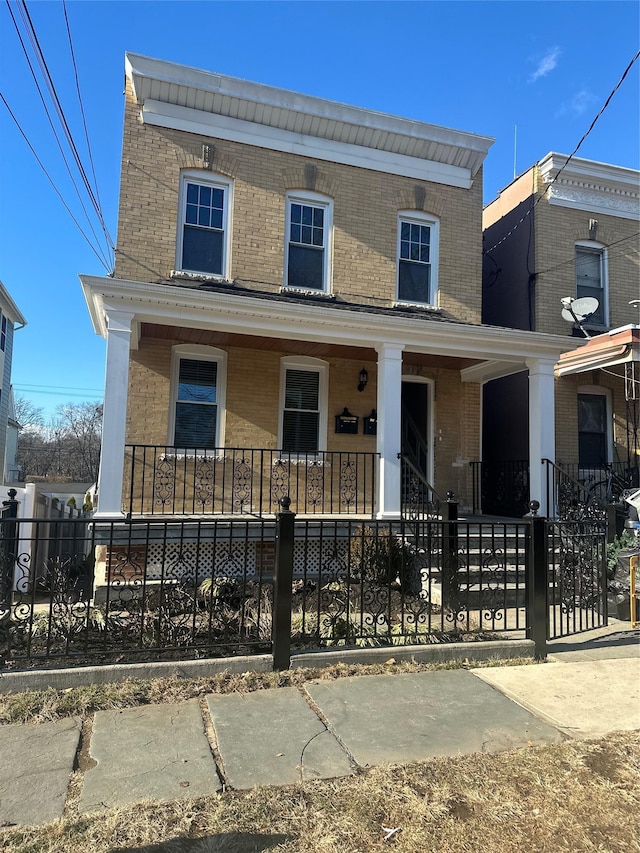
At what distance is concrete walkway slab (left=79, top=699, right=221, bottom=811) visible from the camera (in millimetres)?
2887

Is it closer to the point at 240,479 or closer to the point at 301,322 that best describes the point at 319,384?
the point at 301,322

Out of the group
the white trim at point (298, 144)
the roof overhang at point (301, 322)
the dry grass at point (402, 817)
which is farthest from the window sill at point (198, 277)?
the dry grass at point (402, 817)

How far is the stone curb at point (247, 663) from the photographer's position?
4082 mm

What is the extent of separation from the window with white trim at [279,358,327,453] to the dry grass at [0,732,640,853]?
6877mm

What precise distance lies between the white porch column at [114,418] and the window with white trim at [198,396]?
1.89 metres

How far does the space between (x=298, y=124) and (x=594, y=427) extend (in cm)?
839

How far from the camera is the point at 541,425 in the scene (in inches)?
359

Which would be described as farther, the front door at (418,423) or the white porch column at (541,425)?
the front door at (418,423)

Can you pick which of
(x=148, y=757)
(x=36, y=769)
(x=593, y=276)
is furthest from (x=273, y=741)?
(x=593, y=276)

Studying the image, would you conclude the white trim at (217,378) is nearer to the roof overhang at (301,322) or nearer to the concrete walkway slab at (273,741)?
the roof overhang at (301,322)

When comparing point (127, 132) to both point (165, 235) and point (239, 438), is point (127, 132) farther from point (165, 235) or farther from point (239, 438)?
point (239, 438)

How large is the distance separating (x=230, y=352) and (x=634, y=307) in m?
8.82

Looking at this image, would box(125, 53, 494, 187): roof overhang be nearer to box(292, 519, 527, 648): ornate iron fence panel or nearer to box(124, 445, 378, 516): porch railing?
box(124, 445, 378, 516): porch railing

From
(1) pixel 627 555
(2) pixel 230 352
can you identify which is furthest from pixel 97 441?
(1) pixel 627 555
